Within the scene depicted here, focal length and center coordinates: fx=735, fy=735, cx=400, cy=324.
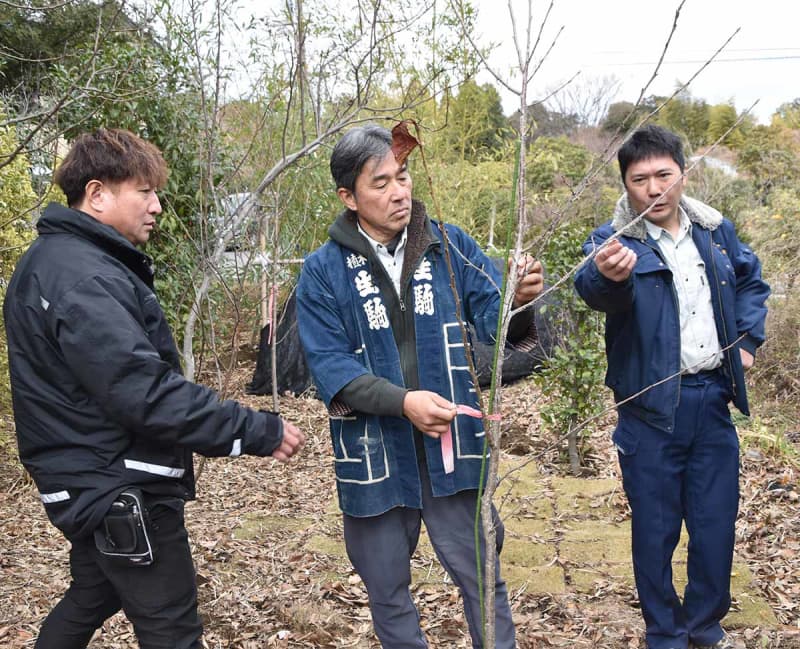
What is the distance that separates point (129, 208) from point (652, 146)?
5.44ft

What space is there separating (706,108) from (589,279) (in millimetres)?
28409

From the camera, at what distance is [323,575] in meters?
3.49

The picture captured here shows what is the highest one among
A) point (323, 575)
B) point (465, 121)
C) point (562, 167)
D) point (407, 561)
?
point (562, 167)

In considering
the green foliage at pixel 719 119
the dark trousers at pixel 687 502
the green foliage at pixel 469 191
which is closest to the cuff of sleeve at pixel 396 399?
the dark trousers at pixel 687 502

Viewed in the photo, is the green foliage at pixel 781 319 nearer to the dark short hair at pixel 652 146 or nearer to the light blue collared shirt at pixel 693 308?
the light blue collared shirt at pixel 693 308

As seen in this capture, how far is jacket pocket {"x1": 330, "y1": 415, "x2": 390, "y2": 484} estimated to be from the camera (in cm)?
208

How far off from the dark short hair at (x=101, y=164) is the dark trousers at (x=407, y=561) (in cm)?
117

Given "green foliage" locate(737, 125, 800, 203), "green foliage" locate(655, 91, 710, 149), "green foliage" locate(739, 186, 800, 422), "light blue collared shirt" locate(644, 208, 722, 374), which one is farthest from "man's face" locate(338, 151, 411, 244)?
"green foliage" locate(655, 91, 710, 149)

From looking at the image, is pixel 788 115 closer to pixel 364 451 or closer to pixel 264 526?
pixel 264 526

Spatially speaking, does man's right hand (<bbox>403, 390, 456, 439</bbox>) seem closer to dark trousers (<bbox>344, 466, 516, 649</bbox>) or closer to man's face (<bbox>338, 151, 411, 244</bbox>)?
dark trousers (<bbox>344, 466, 516, 649</bbox>)

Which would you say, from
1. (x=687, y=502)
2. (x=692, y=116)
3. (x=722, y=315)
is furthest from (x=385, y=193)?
(x=692, y=116)

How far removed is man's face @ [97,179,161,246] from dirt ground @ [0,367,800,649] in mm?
1676

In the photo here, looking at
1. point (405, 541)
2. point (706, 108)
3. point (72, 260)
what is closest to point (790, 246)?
point (405, 541)

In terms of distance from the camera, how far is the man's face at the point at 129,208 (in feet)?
6.51
